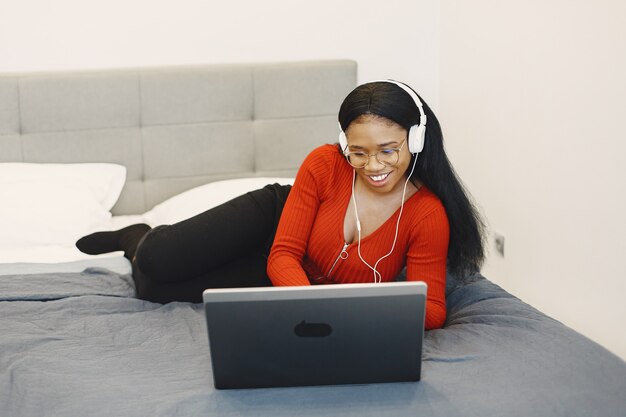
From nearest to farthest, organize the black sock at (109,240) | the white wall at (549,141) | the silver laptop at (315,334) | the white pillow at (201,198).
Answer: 1. the silver laptop at (315,334)
2. the white wall at (549,141)
3. the black sock at (109,240)
4. the white pillow at (201,198)

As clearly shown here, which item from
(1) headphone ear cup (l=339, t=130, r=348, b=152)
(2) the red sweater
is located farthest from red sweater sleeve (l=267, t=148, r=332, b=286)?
(1) headphone ear cup (l=339, t=130, r=348, b=152)

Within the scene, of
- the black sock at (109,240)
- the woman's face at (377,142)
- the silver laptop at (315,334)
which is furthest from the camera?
the black sock at (109,240)

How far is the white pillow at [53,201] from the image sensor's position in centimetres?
235

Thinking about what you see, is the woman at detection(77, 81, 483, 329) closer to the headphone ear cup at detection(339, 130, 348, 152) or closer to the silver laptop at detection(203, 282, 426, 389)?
the headphone ear cup at detection(339, 130, 348, 152)

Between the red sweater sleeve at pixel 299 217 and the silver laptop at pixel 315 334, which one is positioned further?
the red sweater sleeve at pixel 299 217

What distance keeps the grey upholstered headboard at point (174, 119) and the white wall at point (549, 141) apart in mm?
508

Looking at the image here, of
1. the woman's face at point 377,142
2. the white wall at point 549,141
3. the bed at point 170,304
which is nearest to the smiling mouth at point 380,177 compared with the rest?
the woman's face at point 377,142

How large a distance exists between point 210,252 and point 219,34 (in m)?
1.22

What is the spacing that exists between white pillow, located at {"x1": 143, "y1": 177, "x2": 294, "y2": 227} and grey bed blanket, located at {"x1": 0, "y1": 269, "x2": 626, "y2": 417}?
2.26ft

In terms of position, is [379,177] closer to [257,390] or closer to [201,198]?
[257,390]

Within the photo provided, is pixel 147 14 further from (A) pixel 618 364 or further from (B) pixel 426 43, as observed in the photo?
(A) pixel 618 364

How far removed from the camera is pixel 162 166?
8.91ft

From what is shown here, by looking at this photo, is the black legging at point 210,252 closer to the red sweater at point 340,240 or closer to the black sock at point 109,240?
the red sweater at point 340,240

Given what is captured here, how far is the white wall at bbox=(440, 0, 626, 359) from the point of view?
194cm
